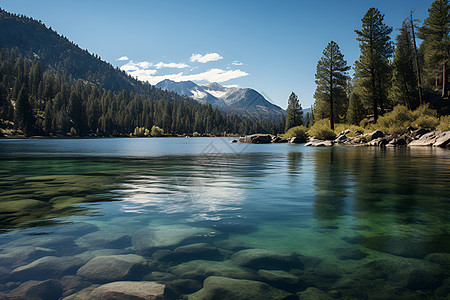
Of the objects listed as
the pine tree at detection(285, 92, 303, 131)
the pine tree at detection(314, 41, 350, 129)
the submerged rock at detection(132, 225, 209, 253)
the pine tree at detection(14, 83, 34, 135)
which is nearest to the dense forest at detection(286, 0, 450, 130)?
the pine tree at detection(314, 41, 350, 129)

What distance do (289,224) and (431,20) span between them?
186ft

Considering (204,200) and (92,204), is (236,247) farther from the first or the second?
(92,204)

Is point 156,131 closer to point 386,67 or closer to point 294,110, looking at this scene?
point 294,110

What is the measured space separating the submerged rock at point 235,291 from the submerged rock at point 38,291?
150 cm

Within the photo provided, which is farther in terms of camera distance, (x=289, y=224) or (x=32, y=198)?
(x=32, y=198)

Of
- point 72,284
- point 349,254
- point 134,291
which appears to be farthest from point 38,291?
point 349,254

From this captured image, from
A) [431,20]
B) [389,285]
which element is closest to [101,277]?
[389,285]

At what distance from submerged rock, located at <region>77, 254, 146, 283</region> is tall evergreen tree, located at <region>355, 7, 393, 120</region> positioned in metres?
49.1

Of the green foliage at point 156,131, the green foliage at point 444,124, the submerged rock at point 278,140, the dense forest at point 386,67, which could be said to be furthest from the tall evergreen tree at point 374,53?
the green foliage at point 156,131

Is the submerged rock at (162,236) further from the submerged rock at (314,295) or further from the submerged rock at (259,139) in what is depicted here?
the submerged rock at (259,139)

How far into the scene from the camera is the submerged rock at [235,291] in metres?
3.11

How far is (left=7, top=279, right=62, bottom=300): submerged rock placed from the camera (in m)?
3.08

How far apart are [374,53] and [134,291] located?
52.1m

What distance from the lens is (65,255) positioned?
13.9 ft
